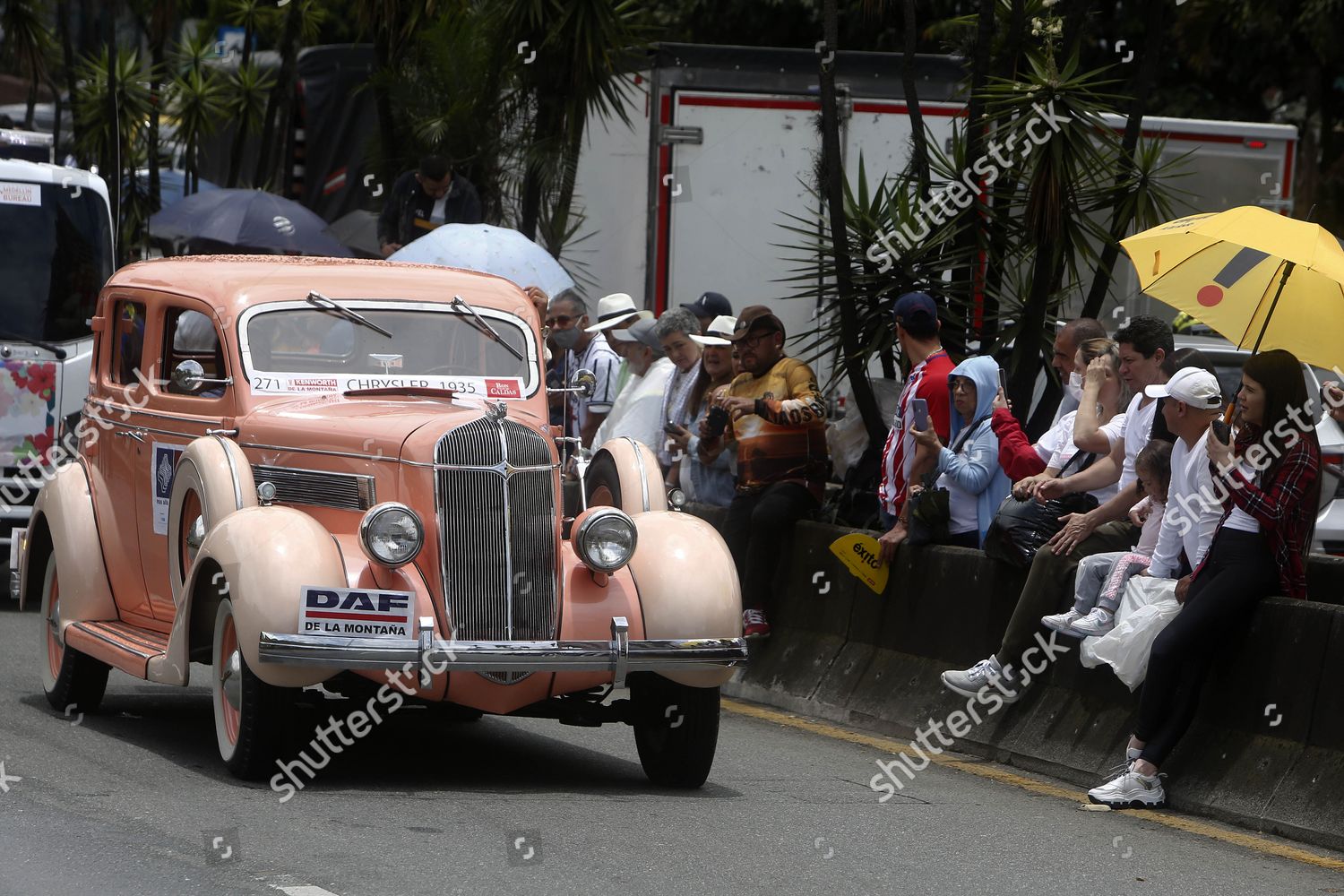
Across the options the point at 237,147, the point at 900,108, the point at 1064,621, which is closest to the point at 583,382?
the point at 1064,621

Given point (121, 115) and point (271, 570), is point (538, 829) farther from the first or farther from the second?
point (121, 115)

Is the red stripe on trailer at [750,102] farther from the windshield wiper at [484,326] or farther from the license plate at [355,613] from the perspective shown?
the license plate at [355,613]

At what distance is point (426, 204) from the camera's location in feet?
49.3

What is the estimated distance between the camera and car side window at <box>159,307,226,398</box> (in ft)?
28.5

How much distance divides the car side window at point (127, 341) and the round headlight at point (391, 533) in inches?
102

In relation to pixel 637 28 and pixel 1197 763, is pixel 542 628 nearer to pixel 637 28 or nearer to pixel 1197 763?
pixel 1197 763

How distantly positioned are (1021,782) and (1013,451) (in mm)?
1683

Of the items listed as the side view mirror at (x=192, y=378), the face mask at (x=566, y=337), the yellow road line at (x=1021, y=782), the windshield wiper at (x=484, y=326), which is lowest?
the yellow road line at (x=1021, y=782)

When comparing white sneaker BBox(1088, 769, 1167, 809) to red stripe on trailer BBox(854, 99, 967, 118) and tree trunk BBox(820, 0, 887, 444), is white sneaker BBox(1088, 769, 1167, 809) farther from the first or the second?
red stripe on trailer BBox(854, 99, 967, 118)

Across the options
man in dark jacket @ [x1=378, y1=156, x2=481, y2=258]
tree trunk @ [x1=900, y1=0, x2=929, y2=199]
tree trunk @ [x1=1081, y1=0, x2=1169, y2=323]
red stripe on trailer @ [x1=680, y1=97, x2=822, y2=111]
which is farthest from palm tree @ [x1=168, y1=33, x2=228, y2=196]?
tree trunk @ [x1=1081, y1=0, x2=1169, y2=323]

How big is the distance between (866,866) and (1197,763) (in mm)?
2034

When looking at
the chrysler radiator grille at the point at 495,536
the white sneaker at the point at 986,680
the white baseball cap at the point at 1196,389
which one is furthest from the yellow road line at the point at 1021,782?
the chrysler radiator grille at the point at 495,536

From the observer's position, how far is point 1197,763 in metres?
7.92

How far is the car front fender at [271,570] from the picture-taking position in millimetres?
7148
